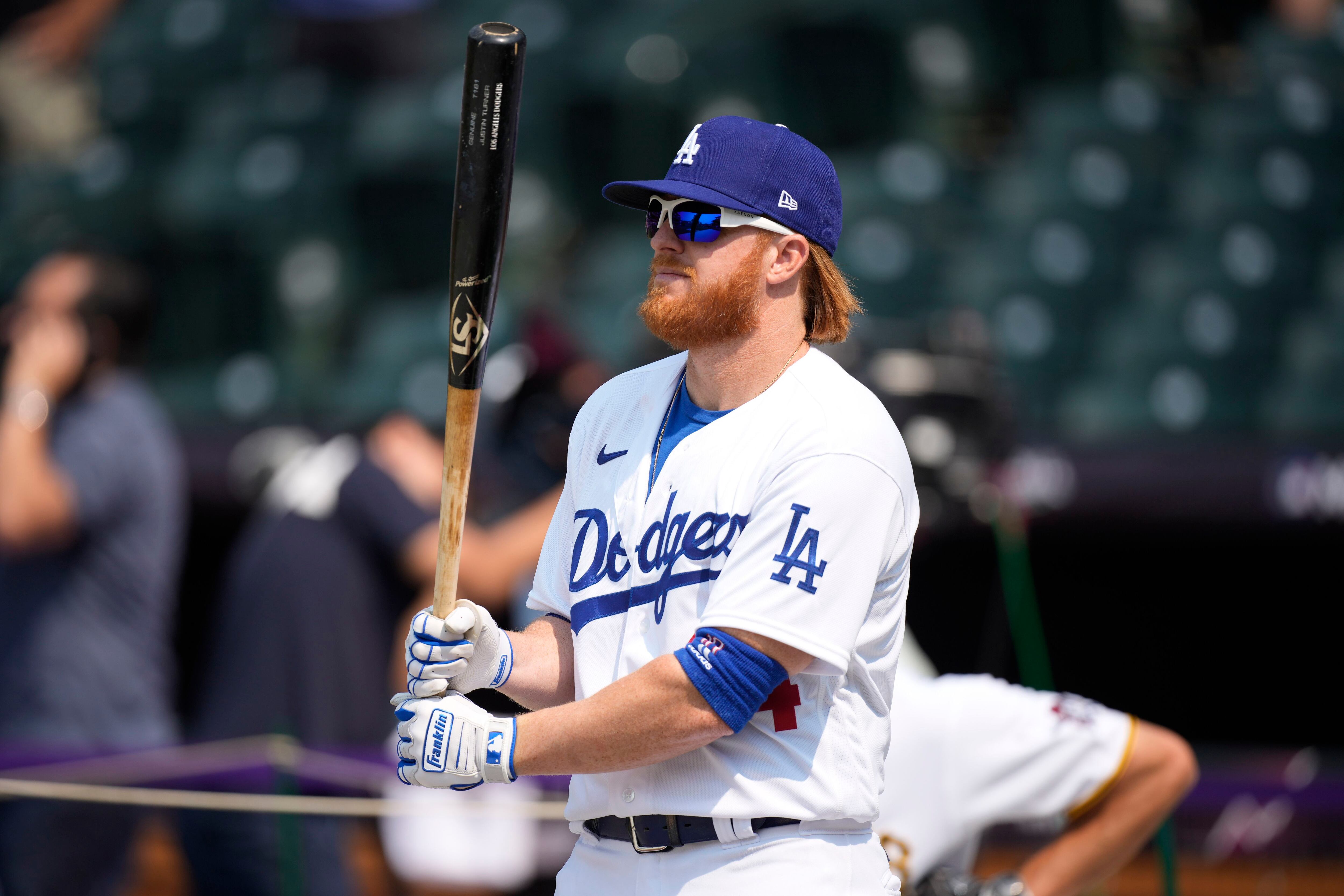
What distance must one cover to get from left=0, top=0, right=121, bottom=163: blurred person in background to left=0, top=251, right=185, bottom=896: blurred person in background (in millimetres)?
6355

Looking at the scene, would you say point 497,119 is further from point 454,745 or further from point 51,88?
point 51,88

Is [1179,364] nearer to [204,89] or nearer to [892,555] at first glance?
[892,555]

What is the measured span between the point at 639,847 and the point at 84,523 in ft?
7.93

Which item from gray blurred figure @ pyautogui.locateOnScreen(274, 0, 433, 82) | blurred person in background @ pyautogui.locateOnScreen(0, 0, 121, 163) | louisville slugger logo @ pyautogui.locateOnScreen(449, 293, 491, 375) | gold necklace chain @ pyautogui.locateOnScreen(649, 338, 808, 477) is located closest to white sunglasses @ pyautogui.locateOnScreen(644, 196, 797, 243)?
gold necklace chain @ pyautogui.locateOnScreen(649, 338, 808, 477)

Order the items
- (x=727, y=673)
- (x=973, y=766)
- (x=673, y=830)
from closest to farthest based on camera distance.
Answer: (x=727, y=673) < (x=673, y=830) < (x=973, y=766)

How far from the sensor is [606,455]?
6.36 ft

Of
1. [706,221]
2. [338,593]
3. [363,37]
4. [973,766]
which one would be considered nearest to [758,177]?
[706,221]

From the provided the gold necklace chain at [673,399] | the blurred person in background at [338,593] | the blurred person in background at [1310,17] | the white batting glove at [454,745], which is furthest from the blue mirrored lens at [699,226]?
the blurred person in background at [1310,17]

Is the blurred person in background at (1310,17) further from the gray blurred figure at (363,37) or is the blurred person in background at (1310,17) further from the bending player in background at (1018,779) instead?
the bending player in background at (1018,779)

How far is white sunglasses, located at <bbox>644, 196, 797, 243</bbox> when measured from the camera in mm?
1792

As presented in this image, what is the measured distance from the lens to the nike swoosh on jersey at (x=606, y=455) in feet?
6.27

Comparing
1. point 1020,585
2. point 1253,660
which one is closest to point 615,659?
point 1020,585

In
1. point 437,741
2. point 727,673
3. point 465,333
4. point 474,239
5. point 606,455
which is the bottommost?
point 437,741

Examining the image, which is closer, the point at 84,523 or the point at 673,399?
the point at 673,399
